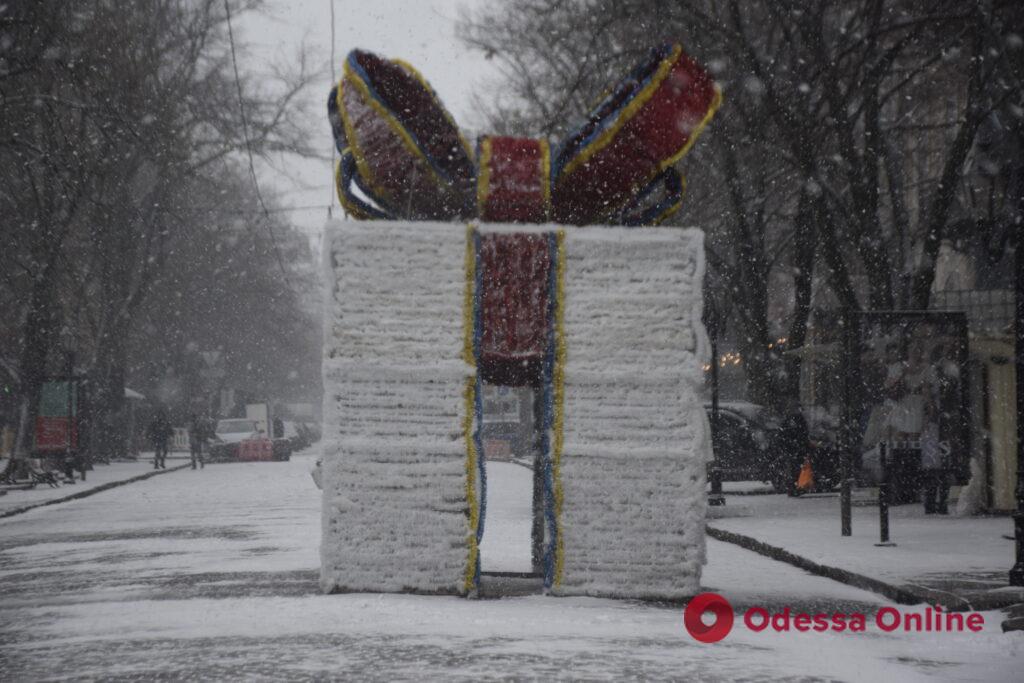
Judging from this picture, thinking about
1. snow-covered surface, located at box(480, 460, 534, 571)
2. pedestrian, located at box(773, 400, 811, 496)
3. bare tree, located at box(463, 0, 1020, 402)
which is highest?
bare tree, located at box(463, 0, 1020, 402)

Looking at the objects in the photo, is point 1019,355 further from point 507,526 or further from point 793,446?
point 793,446

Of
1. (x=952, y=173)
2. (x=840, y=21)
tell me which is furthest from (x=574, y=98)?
(x=952, y=173)

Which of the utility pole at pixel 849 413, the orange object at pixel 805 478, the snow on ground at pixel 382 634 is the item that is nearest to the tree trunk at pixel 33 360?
the orange object at pixel 805 478

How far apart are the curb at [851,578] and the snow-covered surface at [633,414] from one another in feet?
5.15

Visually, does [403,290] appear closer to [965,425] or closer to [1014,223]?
[1014,223]

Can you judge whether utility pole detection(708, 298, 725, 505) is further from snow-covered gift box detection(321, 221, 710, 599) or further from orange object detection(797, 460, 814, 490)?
snow-covered gift box detection(321, 221, 710, 599)

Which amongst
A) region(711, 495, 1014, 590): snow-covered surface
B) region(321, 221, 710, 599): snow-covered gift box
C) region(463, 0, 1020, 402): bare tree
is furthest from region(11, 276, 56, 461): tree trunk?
region(321, 221, 710, 599): snow-covered gift box

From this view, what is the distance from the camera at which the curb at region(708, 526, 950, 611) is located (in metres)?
9.21

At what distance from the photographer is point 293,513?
63.0ft

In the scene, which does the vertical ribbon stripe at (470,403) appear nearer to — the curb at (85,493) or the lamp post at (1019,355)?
the lamp post at (1019,355)

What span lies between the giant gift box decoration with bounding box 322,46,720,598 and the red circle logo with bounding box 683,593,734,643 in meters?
0.21

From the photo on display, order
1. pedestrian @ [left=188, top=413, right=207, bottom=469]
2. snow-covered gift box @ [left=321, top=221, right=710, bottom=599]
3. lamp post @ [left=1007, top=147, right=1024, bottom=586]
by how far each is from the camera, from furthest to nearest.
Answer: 1. pedestrian @ [left=188, top=413, right=207, bottom=469]
2. lamp post @ [left=1007, top=147, right=1024, bottom=586]
3. snow-covered gift box @ [left=321, top=221, right=710, bottom=599]

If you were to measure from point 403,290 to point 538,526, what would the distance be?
231 centimetres

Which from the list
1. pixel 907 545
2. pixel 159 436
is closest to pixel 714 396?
pixel 907 545
